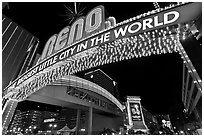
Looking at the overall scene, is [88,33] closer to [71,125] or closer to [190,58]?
[190,58]

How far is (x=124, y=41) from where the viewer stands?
406 centimetres

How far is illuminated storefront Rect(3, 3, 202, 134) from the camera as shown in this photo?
3.45 metres

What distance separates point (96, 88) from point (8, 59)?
49.7 ft

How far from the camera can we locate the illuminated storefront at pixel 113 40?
3.45 m

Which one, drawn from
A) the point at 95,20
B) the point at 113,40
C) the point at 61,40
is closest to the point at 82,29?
the point at 95,20

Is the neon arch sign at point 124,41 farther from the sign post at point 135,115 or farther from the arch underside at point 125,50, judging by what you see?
the sign post at point 135,115

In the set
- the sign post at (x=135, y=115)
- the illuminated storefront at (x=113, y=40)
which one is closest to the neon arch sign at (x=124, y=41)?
the illuminated storefront at (x=113, y=40)

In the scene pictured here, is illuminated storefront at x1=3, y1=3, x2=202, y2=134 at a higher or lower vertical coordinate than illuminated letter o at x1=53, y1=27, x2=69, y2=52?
lower

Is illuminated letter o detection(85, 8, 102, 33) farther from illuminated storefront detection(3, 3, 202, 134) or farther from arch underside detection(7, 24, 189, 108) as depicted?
arch underside detection(7, 24, 189, 108)

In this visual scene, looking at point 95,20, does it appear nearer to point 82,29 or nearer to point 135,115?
point 82,29

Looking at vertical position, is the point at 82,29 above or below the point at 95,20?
below

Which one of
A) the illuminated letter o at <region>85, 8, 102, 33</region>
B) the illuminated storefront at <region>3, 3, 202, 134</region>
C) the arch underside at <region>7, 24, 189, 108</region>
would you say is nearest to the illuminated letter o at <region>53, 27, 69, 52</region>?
the illuminated storefront at <region>3, 3, 202, 134</region>

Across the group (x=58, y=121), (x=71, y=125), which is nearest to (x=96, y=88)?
(x=71, y=125)

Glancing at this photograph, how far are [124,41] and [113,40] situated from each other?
326 mm
